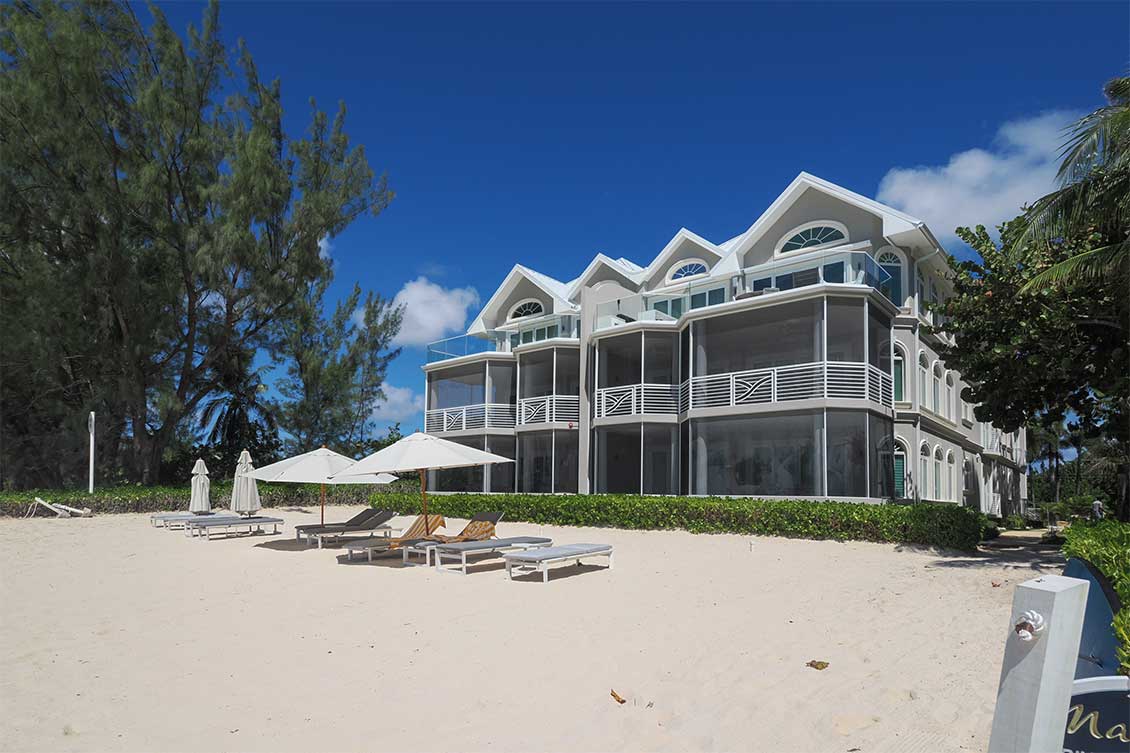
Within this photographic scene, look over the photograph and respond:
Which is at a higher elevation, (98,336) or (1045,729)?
(98,336)

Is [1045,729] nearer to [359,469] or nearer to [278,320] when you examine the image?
[359,469]

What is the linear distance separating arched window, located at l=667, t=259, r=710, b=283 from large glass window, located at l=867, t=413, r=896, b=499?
8.95m

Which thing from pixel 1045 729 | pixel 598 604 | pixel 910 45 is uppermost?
pixel 910 45

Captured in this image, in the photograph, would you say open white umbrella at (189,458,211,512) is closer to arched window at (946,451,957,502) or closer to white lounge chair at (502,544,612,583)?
white lounge chair at (502,544,612,583)

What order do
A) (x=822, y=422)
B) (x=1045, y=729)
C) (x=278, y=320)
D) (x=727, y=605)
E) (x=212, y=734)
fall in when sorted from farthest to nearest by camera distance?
1. (x=278, y=320)
2. (x=822, y=422)
3. (x=727, y=605)
4. (x=212, y=734)
5. (x=1045, y=729)

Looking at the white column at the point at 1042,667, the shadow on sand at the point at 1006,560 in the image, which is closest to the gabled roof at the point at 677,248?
the shadow on sand at the point at 1006,560

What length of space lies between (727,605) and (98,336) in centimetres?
2782

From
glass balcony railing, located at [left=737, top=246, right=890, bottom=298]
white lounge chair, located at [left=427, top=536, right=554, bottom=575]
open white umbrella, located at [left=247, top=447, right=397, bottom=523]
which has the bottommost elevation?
white lounge chair, located at [left=427, top=536, right=554, bottom=575]

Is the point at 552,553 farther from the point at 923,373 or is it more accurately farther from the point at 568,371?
the point at 568,371

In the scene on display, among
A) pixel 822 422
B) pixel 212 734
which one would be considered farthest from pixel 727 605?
pixel 822 422

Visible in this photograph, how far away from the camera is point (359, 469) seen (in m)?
13.6

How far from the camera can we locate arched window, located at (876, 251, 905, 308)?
20594 mm

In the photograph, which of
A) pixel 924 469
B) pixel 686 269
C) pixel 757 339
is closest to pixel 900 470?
pixel 924 469

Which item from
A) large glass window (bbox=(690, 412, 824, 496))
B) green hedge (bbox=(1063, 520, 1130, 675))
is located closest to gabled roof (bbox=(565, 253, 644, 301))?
large glass window (bbox=(690, 412, 824, 496))
